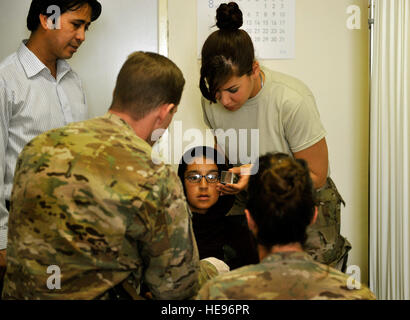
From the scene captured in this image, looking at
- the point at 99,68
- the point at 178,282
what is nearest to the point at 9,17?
the point at 99,68

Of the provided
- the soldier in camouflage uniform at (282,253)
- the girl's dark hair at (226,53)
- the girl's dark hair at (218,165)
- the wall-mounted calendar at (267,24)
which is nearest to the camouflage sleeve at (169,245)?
the soldier in camouflage uniform at (282,253)

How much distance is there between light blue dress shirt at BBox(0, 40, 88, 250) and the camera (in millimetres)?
1802

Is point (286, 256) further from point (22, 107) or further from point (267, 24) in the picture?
point (267, 24)

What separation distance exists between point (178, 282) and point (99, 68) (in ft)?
5.06

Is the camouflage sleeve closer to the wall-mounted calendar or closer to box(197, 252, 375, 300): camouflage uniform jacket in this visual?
box(197, 252, 375, 300): camouflage uniform jacket

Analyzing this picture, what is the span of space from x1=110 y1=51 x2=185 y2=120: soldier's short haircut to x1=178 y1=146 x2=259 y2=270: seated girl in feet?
2.88

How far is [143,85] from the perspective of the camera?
130cm

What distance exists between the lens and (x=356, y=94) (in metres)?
2.47

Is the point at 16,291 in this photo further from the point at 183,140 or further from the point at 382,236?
the point at 382,236

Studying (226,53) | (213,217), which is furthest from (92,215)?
(213,217)

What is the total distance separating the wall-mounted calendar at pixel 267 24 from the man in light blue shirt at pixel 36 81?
643 millimetres

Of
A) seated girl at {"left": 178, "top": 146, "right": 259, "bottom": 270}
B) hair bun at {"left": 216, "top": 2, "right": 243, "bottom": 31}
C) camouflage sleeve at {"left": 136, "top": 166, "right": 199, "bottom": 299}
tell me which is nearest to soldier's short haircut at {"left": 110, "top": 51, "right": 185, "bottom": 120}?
camouflage sleeve at {"left": 136, "top": 166, "right": 199, "bottom": 299}

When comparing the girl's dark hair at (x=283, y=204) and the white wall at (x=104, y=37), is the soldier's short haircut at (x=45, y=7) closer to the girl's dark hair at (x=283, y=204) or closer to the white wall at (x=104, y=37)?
the white wall at (x=104, y=37)

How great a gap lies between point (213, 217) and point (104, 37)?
110cm
